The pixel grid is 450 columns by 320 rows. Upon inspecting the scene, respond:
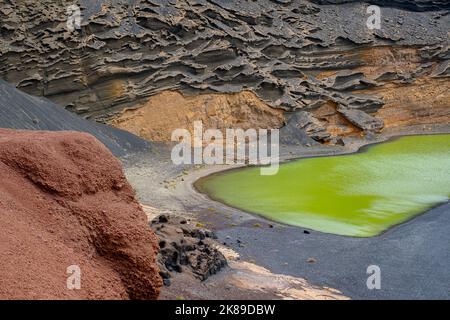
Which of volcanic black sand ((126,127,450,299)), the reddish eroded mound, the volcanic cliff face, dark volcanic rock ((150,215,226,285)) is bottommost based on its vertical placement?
volcanic black sand ((126,127,450,299))

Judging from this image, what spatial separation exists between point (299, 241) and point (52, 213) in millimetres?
7612

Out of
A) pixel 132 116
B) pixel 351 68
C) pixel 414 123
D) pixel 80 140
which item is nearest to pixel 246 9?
pixel 351 68

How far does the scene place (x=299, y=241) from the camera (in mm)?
11969

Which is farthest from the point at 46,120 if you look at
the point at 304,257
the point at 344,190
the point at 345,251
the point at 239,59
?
the point at 345,251

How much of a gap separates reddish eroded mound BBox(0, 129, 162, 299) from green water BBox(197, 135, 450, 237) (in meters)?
8.08

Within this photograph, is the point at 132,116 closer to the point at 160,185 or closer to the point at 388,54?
the point at 160,185

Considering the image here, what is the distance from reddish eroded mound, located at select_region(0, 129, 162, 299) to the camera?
4.91 meters

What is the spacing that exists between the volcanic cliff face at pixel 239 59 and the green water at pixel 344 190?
8.15 m

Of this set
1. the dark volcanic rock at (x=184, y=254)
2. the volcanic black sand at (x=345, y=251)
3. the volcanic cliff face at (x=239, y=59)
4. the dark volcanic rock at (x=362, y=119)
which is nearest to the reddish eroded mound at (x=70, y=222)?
the dark volcanic rock at (x=184, y=254)

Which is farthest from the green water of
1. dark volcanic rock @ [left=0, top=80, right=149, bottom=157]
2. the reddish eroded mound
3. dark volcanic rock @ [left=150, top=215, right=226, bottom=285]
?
the reddish eroded mound

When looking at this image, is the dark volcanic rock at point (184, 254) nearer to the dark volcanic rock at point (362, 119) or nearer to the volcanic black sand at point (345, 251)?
the volcanic black sand at point (345, 251)

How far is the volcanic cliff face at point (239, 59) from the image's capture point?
95.2 feet

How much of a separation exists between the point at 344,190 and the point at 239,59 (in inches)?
667

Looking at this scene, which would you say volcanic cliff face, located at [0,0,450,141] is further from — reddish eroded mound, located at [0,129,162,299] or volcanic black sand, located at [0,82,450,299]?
reddish eroded mound, located at [0,129,162,299]
